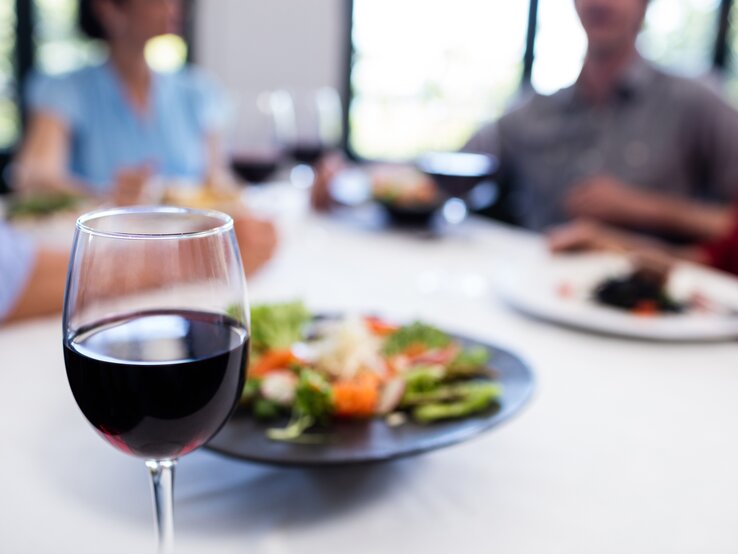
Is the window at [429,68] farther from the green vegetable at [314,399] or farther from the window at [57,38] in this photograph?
the green vegetable at [314,399]

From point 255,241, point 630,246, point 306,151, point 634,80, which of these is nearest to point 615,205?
point 630,246

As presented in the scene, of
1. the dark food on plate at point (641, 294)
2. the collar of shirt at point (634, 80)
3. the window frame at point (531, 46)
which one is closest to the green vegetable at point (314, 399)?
the dark food on plate at point (641, 294)

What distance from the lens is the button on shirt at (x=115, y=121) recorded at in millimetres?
2328

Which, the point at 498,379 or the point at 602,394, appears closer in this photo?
the point at 498,379

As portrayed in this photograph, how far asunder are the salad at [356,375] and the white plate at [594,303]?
32 centimetres

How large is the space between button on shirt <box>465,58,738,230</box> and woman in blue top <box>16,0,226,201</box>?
103 cm

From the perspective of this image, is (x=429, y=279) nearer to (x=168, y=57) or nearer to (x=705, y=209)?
(x=705, y=209)

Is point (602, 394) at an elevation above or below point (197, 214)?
below

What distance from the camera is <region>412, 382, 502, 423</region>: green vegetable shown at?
0.71 meters

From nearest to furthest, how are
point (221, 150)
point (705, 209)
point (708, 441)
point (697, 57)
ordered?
point (708, 441), point (705, 209), point (221, 150), point (697, 57)

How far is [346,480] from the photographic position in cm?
70

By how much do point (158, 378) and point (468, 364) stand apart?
44 centimetres

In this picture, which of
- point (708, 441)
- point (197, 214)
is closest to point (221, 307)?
point (197, 214)

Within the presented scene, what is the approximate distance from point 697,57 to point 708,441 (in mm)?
4452
